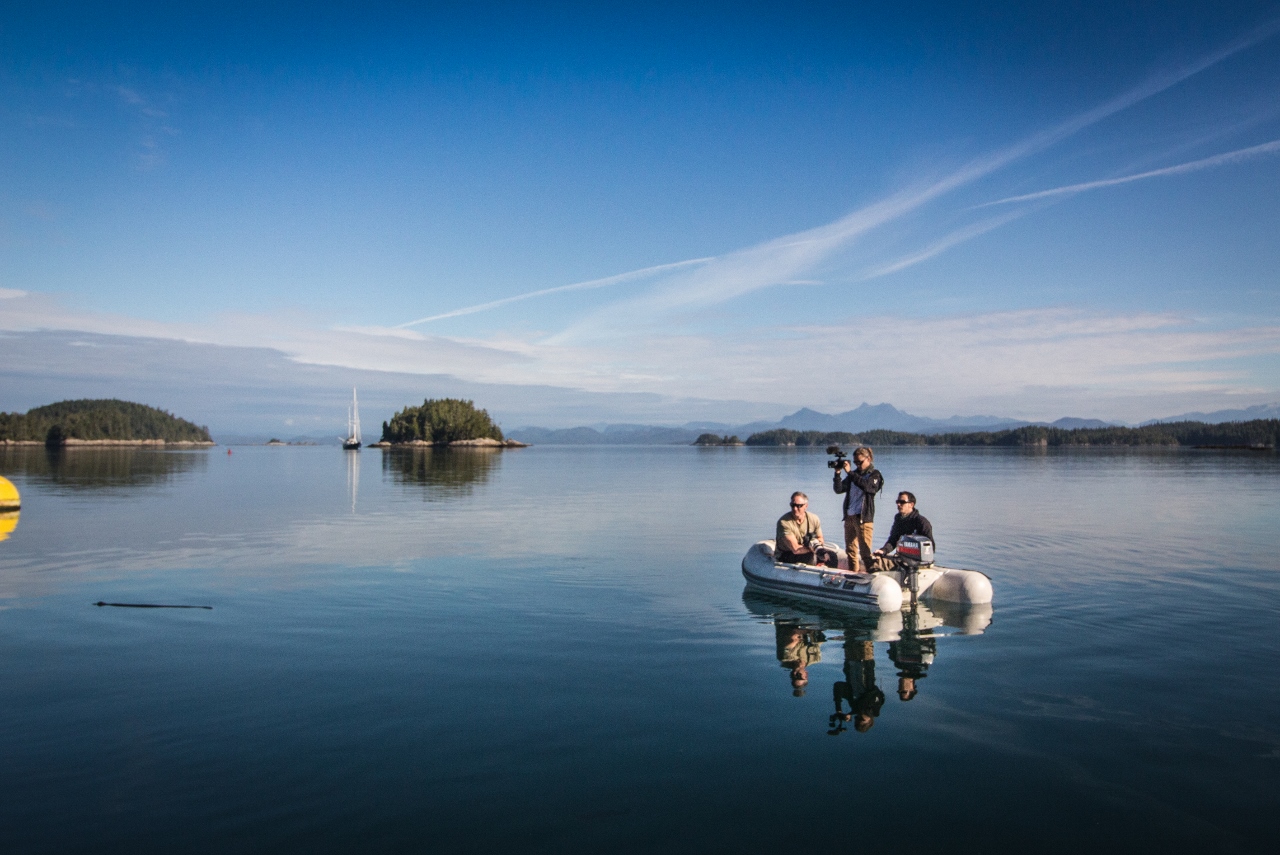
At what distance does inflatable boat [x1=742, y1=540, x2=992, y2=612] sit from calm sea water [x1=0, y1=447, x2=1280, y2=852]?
1.87 feet

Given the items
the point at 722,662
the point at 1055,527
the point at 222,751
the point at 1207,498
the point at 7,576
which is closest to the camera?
the point at 222,751

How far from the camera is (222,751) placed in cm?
879

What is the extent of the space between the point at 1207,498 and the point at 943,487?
50.7 ft

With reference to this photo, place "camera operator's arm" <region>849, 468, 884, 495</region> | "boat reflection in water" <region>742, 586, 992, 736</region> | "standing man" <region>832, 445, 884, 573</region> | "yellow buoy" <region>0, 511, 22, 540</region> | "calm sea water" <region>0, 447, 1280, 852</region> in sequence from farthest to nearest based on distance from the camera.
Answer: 1. "yellow buoy" <region>0, 511, 22, 540</region>
2. "standing man" <region>832, 445, 884, 573</region>
3. "camera operator's arm" <region>849, 468, 884, 495</region>
4. "boat reflection in water" <region>742, 586, 992, 736</region>
5. "calm sea water" <region>0, 447, 1280, 852</region>

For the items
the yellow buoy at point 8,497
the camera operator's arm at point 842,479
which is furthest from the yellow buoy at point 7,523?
the camera operator's arm at point 842,479

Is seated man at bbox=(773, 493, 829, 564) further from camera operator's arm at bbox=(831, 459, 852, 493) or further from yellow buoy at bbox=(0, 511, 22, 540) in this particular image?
yellow buoy at bbox=(0, 511, 22, 540)

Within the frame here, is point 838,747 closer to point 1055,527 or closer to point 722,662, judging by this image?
point 722,662

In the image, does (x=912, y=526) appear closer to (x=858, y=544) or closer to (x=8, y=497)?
(x=858, y=544)

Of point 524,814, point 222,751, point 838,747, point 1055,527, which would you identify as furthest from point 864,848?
point 1055,527

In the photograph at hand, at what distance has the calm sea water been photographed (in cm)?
730

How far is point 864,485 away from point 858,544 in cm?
171

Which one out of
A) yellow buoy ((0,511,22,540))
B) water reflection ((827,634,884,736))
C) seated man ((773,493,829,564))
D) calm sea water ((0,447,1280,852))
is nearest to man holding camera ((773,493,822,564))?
seated man ((773,493,829,564))

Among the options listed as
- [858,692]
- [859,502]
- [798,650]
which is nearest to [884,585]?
[859,502]

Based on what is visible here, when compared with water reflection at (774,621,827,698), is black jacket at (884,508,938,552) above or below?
above
